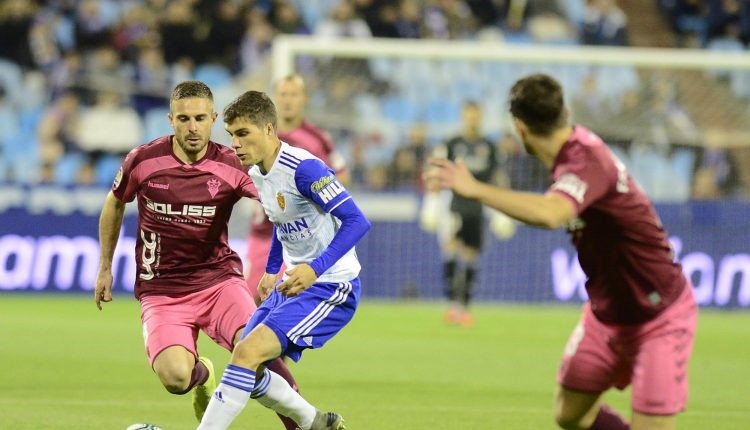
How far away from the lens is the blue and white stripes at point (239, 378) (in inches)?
235

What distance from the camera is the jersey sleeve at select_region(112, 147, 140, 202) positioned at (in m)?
7.06

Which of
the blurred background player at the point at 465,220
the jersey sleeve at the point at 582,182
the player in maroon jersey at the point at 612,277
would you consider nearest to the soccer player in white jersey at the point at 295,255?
the player in maroon jersey at the point at 612,277

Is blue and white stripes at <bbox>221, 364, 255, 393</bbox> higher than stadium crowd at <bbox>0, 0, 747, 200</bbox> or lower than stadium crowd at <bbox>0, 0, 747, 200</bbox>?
lower

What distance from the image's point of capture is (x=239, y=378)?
598 cm

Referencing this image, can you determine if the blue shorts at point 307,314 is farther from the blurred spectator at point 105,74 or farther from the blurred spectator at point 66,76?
the blurred spectator at point 66,76

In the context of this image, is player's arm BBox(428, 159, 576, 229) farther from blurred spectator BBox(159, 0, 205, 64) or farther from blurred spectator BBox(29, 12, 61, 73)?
blurred spectator BBox(29, 12, 61, 73)

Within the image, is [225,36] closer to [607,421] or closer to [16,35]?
[16,35]

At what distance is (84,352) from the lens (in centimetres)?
1161

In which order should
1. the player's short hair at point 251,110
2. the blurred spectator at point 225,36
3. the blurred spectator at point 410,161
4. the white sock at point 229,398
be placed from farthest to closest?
1. the blurred spectator at point 225,36
2. the blurred spectator at point 410,161
3. the player's short hair at point 251,110
4. the white sock at point 229,398

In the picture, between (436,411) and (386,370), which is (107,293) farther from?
(386,370)

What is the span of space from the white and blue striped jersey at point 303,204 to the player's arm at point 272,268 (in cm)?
10

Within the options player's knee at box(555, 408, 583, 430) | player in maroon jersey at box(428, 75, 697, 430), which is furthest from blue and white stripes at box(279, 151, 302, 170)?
player's knee at box(555, 408, 583, 430)

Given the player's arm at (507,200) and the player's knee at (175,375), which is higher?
the player's arm at (507,200)

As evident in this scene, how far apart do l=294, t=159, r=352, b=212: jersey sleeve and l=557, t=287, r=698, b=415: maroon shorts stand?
137cm
